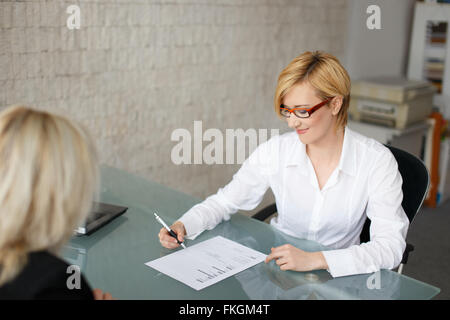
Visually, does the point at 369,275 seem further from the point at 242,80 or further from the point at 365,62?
the point at 365,62

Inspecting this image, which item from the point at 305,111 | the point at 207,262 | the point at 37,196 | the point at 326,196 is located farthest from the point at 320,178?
the point at 37,196

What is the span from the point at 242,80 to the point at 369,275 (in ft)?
6.71

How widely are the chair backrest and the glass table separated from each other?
44 centimetres

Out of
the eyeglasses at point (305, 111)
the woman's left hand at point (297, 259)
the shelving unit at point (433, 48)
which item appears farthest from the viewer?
the shelving unit at point (433, 48)

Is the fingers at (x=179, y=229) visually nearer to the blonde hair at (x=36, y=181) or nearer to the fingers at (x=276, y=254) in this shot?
the fingers at (x=276, y=254)

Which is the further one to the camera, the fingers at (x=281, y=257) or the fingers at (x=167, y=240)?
the fingers at (x=167, y=240)

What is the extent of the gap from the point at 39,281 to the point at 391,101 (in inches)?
127

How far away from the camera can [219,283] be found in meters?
1.33

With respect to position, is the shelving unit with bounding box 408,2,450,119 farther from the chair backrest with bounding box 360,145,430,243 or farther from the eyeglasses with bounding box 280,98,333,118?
the eyeglasses with bounding box 280,98,333,118

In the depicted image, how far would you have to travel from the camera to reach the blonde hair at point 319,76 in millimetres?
1657

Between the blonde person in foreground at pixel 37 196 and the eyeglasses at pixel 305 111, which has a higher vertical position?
the eyeglasses at pixel 305 111

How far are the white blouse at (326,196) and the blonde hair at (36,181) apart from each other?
2.39ft

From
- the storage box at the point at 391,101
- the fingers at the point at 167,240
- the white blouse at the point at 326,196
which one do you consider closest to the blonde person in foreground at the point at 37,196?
the fingers at the point at 167,240

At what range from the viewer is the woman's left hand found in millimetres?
1393
